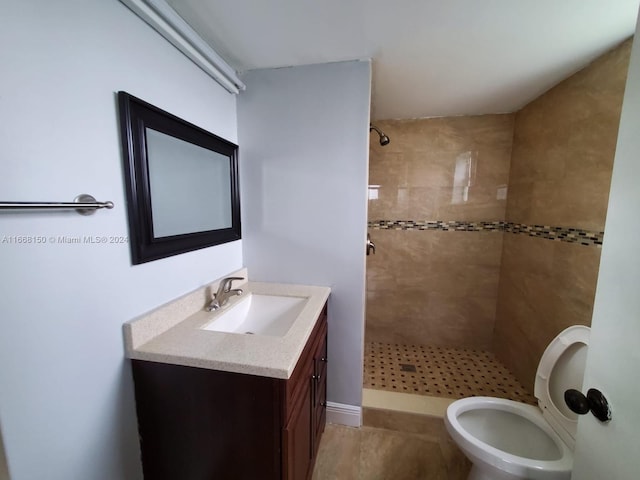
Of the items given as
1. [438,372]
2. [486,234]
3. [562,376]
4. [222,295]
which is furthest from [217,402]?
[486,234]

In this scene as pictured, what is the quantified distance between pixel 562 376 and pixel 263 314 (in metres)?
1.58

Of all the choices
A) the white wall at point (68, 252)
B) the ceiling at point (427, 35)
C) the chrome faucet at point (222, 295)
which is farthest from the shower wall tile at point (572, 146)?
the white wall at point (68, 252)

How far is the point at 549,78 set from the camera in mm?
1572

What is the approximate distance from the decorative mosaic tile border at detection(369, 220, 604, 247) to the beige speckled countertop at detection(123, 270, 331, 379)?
156 cm

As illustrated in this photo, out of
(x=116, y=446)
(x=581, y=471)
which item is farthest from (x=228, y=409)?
(x=581, y=471)

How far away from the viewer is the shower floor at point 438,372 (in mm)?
1901

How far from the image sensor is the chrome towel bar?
568mm

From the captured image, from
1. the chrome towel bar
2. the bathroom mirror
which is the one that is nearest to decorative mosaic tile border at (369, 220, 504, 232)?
the bathroom mirror

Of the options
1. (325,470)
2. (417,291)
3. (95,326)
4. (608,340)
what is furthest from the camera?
(417,291)

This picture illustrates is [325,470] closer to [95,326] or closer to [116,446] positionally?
[116,446]

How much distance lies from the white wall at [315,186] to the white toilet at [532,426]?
645 millimetres

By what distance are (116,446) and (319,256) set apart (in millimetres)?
1168

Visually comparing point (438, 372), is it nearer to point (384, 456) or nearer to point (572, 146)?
point (384, 456)

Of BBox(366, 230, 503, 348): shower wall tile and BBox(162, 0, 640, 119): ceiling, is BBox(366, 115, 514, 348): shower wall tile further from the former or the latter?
BBox(162, 0, 640, 119): ceiling
